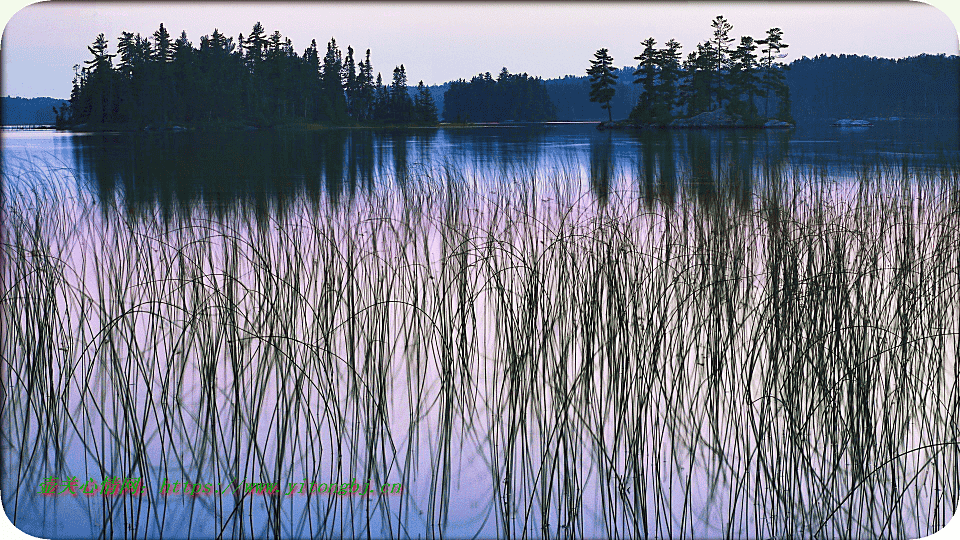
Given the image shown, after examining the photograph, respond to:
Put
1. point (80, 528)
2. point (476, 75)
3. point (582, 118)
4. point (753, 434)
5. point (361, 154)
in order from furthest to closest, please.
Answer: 1. point (361, 154)
2. point (582, 118)
3. point (476, 75)
4. point (753, 434)
5. point (80, 528)

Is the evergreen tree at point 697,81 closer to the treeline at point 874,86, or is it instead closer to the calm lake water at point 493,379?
the treeline at point 874,86

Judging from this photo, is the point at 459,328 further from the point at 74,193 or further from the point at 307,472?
the point at 74,193

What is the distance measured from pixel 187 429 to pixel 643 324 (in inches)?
66.5

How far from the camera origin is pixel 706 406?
264 centimetres

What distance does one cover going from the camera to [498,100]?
5.54 metres

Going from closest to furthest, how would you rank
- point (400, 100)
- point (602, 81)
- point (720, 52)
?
point (720, 52) → point (602, 81) → point (400, 100)

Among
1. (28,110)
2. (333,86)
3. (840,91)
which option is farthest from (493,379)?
(840,91)

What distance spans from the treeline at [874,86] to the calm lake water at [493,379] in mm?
226

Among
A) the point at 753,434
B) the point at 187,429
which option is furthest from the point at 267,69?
the point at 753,434

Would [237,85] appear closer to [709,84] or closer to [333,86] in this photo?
[333,86]

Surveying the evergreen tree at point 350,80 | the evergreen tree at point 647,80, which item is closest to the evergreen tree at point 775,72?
the evergreen tree at point 647,80

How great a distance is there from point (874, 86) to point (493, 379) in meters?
3.51

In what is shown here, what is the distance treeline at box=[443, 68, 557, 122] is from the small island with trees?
1.57 feet

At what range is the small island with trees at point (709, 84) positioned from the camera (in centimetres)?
430
